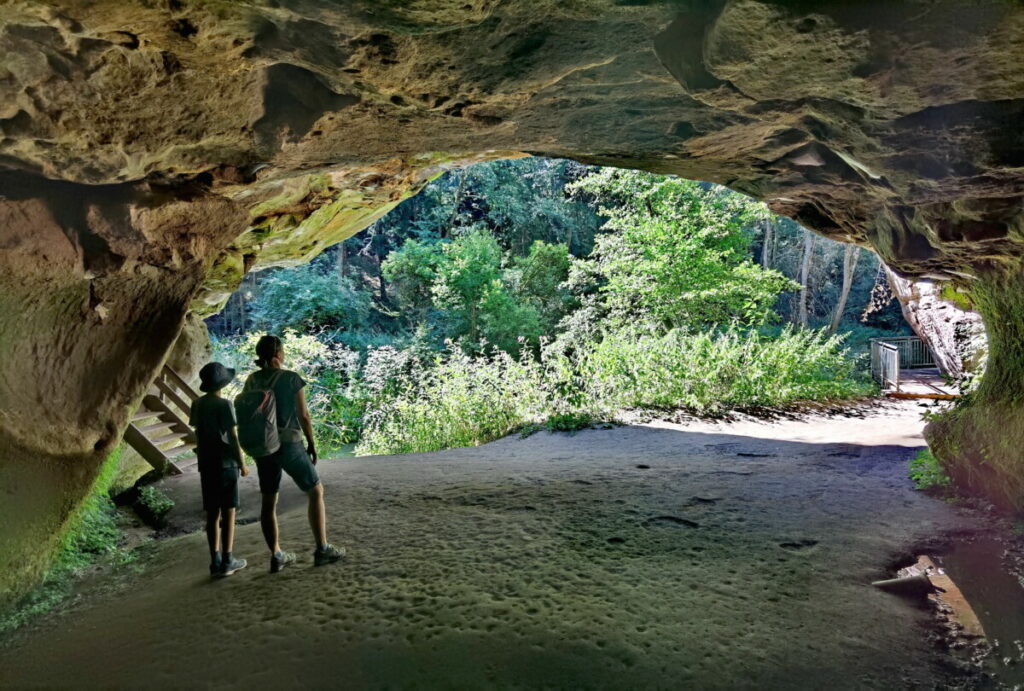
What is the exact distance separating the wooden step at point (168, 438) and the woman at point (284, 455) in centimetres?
469

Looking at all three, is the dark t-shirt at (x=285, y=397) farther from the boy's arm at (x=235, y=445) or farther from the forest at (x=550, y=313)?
the forest at (x=550, y=313)

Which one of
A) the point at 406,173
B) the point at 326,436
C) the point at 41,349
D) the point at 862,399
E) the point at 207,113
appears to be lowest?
the point at 326,436

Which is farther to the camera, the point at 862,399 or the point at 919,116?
the point at 862,399

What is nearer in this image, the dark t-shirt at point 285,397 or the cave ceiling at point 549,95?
the cave ceiling at point 549,95


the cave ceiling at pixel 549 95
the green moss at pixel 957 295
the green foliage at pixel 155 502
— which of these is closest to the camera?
the cave ceiling at pixel 549 95

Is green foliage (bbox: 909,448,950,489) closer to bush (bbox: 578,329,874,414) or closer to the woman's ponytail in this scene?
bush (bbox: 578,329,874,414)

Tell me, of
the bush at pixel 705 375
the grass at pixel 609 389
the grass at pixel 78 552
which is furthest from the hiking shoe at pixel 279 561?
the bush at pixel 705 375

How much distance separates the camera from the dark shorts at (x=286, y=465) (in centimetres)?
365

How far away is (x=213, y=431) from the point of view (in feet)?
12.4

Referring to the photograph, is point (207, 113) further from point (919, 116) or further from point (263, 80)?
point (919, 116)

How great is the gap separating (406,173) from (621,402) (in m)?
6.16

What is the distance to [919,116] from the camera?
2.64 metres

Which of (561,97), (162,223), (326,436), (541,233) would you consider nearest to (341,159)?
(162,223)

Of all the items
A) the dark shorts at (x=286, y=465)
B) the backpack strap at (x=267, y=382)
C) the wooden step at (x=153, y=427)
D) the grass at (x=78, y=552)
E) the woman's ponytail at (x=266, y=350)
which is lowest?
the grass at (x=78, y=552)
